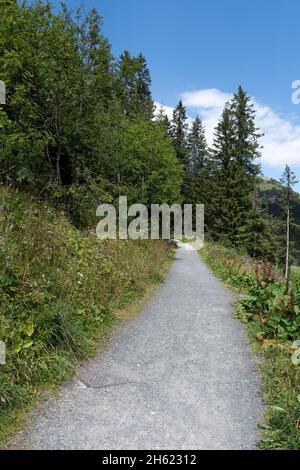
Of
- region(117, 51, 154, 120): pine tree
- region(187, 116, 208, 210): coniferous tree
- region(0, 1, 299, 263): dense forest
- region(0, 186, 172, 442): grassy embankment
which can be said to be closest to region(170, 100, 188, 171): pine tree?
region(187, 116, 208, 210): coniferous tree

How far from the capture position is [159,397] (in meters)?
4.47

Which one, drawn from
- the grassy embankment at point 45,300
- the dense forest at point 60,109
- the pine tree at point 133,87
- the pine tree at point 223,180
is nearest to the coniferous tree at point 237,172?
→ the pine tree at point 223,180

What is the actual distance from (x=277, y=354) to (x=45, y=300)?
140 inches

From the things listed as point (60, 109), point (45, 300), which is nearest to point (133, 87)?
point (60, 109)

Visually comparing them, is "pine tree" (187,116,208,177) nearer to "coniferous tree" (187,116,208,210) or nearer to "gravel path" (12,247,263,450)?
"coniferous tree" (187,116,208,210)

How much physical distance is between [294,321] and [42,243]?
4.49 meters

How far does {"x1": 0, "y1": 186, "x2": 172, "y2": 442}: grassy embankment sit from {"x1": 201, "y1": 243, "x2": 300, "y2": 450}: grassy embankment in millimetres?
2514

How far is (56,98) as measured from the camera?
40.1 ft

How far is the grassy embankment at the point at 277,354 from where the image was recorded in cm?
372

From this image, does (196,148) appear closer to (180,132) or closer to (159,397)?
(180,132)

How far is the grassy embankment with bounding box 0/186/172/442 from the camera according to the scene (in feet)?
14.3

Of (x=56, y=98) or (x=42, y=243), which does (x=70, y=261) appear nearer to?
(x=42, y=243)

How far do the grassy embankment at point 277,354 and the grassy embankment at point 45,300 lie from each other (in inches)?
99.0

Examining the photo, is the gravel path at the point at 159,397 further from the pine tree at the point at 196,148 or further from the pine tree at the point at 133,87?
the pine tree at the point at 196,148
